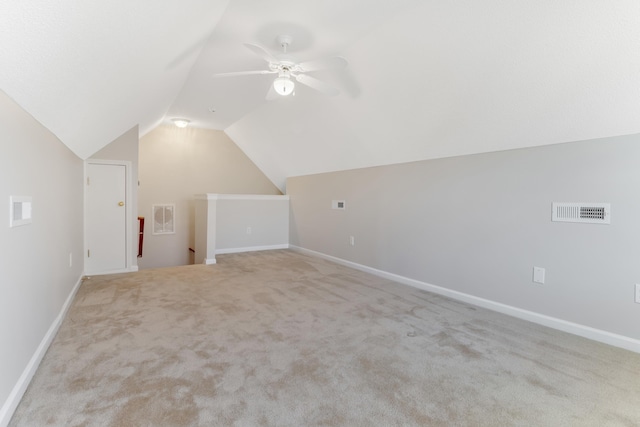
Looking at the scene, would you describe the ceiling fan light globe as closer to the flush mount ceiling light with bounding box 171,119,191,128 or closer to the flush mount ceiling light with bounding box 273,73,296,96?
the flush mount ceiling light with bounding box 273,73,296,96

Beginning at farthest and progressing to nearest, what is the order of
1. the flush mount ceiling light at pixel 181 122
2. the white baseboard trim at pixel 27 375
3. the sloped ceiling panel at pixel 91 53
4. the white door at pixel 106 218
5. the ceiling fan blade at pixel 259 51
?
Result: the flush mount ceiling light at pixel 181 122 → the white door at pixel 106 218 → the ceiling fan blade at pixel 259 51 → the white baseboard trim at pixel 27 375 → the sloped ceiling panel at pixel 91 53

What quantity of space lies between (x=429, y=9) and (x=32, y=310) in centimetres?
332

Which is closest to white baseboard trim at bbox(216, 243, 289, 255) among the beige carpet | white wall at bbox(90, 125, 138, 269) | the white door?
white wall at bbox(90, 125, 138, 269)

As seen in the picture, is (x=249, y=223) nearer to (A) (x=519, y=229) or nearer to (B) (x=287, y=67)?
(B) (x=287, y=67)

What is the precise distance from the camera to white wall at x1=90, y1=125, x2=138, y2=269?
14.2 ft

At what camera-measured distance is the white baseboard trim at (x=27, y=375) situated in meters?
1.51

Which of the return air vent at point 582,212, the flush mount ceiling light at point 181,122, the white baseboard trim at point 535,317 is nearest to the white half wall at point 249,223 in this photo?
the flush mount ceiling light at point 181,122

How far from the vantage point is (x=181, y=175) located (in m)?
6.39

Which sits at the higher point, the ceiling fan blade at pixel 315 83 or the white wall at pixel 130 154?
the ceiling fan blade at pixel 315 83

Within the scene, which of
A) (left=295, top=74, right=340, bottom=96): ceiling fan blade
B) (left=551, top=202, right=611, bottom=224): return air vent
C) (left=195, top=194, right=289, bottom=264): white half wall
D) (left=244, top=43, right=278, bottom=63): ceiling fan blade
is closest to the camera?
(left=244, top=43, right=278, bottom=63): ceiling fan blade

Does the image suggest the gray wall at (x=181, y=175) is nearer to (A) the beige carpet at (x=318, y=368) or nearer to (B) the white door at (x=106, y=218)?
(B) the white door at (x=106, y=218)

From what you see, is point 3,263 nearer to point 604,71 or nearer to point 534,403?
point 534,403

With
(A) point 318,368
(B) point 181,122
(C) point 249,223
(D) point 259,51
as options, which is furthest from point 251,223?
(A) point 318,368

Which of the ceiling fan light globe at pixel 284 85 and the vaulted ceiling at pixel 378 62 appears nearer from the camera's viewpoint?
the vaulted ceiling at pixel 378 62
